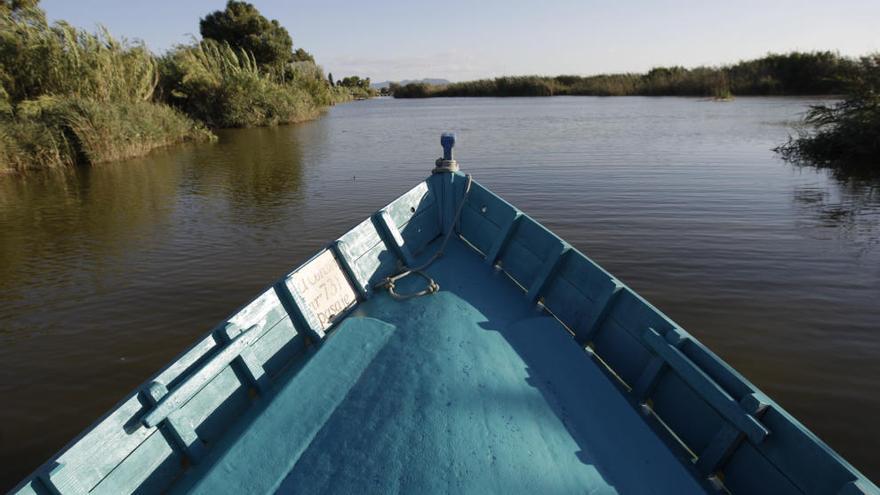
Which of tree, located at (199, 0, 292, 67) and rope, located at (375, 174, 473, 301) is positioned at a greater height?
tree, located at (199, 0, 292, 67)

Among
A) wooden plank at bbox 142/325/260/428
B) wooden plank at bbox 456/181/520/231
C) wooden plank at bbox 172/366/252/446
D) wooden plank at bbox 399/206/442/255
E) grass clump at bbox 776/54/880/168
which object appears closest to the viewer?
wooden plank at bbox 142/325/260/428

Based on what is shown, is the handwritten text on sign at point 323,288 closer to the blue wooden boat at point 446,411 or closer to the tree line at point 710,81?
the blue wooden boat at point 446,411

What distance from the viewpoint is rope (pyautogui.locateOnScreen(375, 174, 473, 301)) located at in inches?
161

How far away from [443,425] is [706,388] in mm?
1357

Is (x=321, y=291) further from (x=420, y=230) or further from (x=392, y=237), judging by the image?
(x=420, y=230)

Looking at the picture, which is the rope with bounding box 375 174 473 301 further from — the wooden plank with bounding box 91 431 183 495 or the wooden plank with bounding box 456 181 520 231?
the wooden plank with bounding box 91 431 183 495

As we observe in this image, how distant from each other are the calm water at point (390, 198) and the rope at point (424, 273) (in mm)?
2863

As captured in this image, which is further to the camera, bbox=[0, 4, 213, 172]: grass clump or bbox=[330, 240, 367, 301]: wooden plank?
bbox=[0, 4, 213, 172]: grass clump

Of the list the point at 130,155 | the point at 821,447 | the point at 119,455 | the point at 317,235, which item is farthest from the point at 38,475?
the point at 130,155

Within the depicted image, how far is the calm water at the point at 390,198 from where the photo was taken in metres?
4.84

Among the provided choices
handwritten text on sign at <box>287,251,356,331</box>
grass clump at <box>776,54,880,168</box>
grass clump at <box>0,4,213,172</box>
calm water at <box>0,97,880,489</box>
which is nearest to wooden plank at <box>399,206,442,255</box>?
handwritten text on sign at <box>287,251,356,331</box>

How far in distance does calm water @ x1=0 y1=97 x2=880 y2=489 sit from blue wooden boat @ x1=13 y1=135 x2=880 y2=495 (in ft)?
6.97

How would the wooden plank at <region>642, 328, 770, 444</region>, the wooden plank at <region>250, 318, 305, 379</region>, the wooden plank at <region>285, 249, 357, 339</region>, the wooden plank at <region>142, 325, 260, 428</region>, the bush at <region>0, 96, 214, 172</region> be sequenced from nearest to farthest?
the wooden plank at <region>642, 328, 770, 444</region> < the wooden plank at <region>142, 325, 260, 428</region> < the wooden plank at <region>250, 318, 305, 379</region> < the wooden plank at <region>285, 249, 357, 339</region> < the bush at <region>0, 96, 214, 172</region>

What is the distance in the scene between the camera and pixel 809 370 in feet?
15.7
